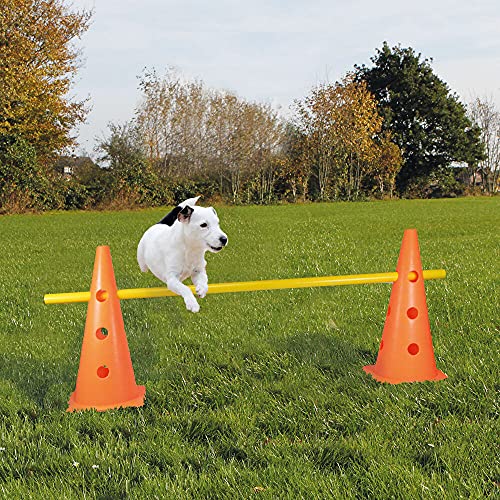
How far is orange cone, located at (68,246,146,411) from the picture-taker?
3.82 metres

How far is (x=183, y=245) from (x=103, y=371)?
202 centimetres

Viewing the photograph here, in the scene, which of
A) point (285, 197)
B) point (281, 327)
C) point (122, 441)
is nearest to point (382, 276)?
point (281, 327)

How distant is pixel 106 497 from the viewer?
280 centimetres

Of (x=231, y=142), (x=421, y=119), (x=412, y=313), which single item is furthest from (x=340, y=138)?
(x=412, y=313)

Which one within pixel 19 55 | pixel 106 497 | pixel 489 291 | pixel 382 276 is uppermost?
pixel 19 55

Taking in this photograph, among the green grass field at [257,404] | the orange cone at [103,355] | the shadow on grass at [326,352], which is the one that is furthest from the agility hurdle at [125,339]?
the shadow on grass at [326,352]

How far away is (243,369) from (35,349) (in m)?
1.88

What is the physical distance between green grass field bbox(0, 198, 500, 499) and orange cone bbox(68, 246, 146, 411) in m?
0.14

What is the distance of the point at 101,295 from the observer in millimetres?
3834

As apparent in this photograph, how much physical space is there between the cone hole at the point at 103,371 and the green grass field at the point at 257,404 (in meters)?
0.28

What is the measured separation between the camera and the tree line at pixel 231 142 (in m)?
10.9

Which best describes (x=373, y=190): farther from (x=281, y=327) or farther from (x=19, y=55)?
(x=281, y=327)

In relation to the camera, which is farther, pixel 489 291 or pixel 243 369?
pixel 489 291

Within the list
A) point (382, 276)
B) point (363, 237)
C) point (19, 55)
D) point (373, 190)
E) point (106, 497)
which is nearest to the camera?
point (106, 497)
